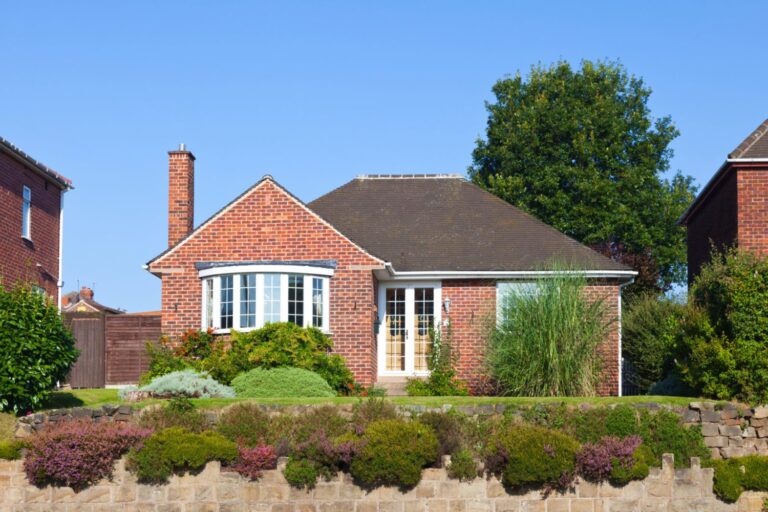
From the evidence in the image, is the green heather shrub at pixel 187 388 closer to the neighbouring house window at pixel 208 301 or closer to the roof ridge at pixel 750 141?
the neighbouring house window at pixel 208 301

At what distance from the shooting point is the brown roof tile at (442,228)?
27.6 meters

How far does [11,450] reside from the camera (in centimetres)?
1906

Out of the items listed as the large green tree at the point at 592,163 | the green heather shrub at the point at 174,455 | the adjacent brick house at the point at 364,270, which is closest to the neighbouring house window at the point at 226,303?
the adjacent brick house at the point at 364,270

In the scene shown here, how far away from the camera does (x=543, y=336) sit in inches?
877

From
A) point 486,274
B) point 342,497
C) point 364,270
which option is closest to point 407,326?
A: point 486,274

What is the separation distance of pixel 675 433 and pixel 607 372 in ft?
18.3

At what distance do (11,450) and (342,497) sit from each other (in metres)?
5.40

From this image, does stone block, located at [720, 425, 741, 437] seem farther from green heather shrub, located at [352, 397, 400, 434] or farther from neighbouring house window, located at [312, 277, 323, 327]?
neighbouring house window, located at [312, 277, 323, 327]

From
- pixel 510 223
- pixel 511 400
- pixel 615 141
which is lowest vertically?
pixel 511 400

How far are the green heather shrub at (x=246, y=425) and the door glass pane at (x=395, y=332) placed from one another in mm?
7381

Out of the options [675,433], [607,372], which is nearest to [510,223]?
[607,372]

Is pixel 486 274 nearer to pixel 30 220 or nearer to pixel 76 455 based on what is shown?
pixel 76 455

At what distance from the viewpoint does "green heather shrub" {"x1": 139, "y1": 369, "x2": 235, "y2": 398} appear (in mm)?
22641

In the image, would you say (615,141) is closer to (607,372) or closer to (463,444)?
(607,372)
